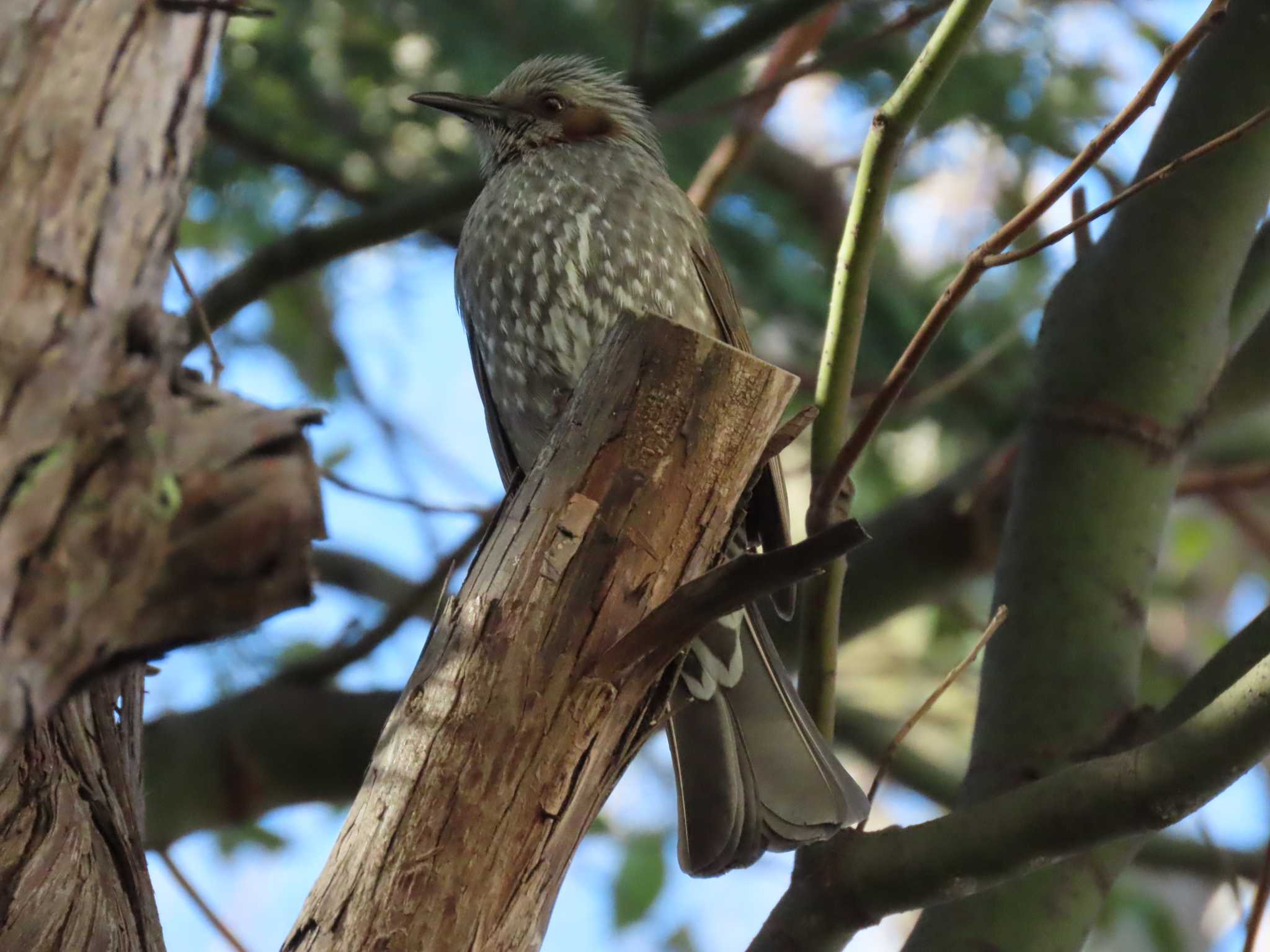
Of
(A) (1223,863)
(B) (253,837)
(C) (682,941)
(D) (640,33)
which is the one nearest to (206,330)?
(D) (640,33)

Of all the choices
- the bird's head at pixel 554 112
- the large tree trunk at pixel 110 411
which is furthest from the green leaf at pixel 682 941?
the large tree trunk at pixel 110 411

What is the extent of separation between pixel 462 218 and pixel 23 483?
2.74 m

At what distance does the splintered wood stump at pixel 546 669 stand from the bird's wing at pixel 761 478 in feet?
2.13

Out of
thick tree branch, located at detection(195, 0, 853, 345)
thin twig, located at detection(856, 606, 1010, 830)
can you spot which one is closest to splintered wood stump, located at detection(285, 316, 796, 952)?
thin twig, located at detection(856, 606, 1010, 830)

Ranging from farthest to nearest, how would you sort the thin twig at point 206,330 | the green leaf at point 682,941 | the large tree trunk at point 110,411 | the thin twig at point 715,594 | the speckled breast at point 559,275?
the green leaf at point 682,941 → the speckled breast at point 559,275 → the thin twig at point 206,330 → the thin twig at point 715,594 → the large tree trunk at point 110,411

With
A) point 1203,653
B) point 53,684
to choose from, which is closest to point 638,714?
point 53,684

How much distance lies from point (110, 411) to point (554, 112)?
105 inches

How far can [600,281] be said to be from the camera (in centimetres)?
291

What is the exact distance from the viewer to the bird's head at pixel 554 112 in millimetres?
3461

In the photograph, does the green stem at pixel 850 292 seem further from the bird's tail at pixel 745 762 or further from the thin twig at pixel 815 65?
the thin twig at pixel 815 65

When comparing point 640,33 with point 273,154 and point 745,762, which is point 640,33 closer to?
point 273,154

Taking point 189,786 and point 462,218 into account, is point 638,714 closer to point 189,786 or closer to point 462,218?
point 189,786

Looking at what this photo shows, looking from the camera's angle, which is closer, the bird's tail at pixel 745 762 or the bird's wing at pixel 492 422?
the bird's tail at pixel 745 762

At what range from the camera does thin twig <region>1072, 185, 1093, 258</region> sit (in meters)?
2.08
